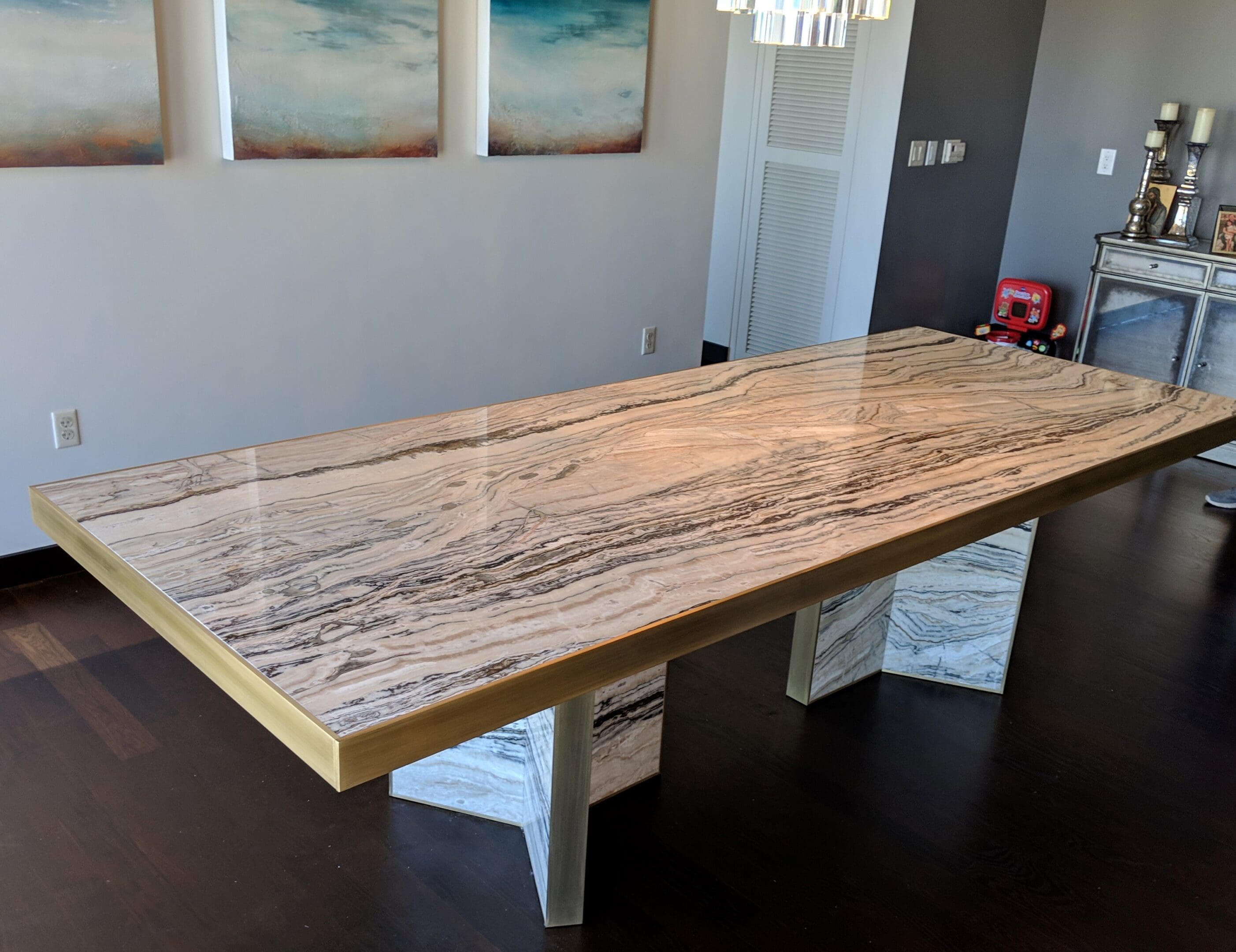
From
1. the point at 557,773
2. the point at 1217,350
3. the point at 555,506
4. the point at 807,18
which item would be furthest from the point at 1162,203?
the point at 557,773

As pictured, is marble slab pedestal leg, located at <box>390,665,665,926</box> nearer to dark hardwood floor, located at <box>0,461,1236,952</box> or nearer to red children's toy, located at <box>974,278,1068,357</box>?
dark hardwood floor, located at <box>0,461,1236,952</box>

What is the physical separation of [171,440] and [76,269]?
555mm

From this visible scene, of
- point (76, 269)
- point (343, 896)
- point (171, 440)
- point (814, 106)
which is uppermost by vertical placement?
point (814, 106)

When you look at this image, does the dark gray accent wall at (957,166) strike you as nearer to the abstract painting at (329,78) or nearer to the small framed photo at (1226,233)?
the small framed photo at (1226,233)

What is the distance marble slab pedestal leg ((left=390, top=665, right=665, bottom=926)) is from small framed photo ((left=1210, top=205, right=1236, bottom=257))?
343 centimetres

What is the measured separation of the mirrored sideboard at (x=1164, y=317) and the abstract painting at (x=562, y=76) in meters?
2.21

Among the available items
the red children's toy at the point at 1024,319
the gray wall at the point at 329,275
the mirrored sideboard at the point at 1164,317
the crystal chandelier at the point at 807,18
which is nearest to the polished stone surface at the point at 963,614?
the crystal chandelier at the point at 807,18

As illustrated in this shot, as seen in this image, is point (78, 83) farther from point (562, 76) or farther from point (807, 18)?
point (807, 18)

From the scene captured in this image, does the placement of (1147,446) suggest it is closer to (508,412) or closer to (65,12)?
(508,412)

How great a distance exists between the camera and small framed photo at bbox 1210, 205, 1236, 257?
433 cm

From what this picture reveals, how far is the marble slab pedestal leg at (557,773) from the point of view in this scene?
1791mm

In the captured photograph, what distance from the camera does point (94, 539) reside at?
59.7 inches

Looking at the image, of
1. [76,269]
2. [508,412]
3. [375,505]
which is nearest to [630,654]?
[375,505]

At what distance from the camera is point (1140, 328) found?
4.58 m
